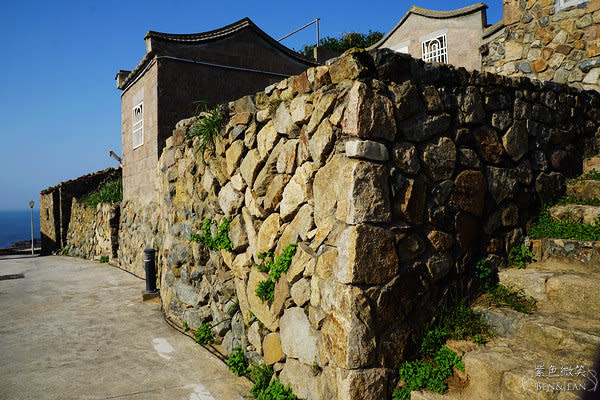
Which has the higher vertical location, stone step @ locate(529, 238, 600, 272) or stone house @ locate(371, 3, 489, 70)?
stone house @ locate(371, 3, 489, 70)

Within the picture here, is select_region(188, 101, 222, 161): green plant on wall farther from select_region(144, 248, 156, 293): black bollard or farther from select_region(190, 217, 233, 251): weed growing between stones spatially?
select_region(144, 248, 156, 293): black bollard

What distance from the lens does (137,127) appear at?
29.3 feet

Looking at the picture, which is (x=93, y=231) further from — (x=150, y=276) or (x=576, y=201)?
(x=576, y=201)

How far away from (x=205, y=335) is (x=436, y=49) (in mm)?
8106

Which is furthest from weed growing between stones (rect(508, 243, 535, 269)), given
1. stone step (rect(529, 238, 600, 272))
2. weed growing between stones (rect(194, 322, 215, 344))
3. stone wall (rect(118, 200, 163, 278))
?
stone wall (rect(118, 200, 163, 278))

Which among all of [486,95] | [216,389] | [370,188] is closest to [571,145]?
[486,95]

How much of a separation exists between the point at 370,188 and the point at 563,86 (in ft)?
9.65

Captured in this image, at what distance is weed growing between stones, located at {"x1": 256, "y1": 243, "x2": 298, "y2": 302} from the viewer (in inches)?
124

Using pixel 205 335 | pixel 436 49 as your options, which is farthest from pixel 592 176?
pixel 436 49

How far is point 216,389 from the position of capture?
11.2ft

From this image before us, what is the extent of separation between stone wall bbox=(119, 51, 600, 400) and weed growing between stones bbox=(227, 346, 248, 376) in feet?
0.29

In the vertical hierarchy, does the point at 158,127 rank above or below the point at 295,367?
above

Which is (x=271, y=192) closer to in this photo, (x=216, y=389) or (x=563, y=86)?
(x=216, y=389)

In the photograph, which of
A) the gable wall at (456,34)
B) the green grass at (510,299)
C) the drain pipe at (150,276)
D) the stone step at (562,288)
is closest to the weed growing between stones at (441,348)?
the green grass at (510,299)
